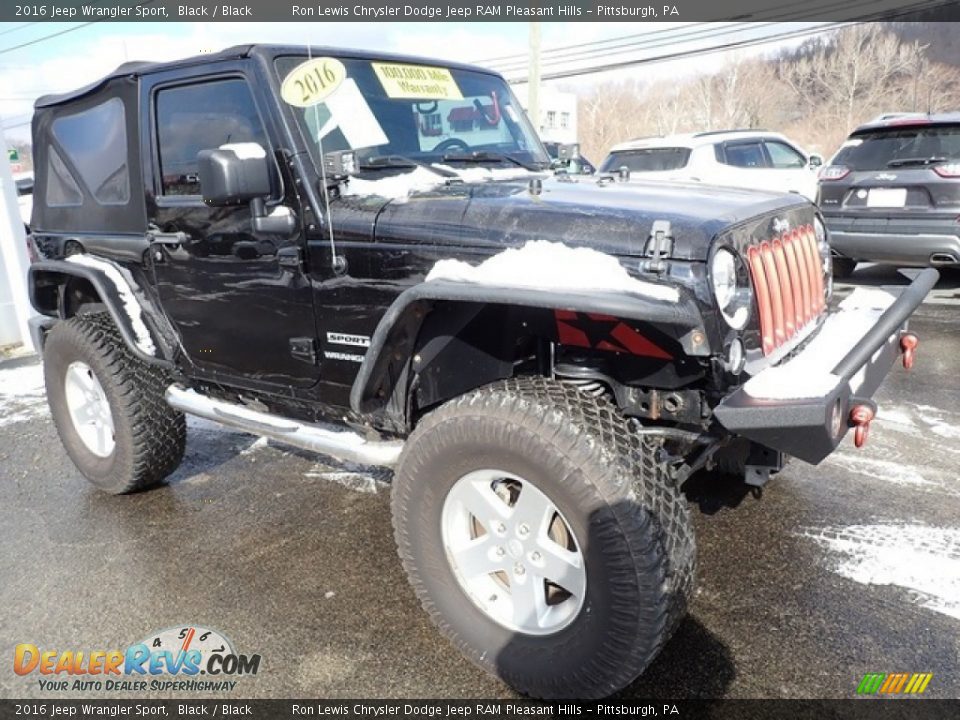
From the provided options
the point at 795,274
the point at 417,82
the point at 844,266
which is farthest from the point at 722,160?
the point at 795,274

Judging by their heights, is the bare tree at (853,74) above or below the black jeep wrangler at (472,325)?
above

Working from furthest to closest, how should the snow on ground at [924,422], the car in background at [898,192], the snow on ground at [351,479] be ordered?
the car in background at [898,192]
the snow on ground at [924,422]
the snow on ground at [351,479]

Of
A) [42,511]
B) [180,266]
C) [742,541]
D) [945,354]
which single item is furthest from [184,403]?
[945,354]

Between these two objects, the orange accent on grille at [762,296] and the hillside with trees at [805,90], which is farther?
the hillside with trees at [805,90]

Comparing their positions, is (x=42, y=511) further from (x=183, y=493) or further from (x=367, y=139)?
(x=367, y=139)

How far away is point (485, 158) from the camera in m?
3.47

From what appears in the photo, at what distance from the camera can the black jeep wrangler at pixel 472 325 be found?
2.15 metres

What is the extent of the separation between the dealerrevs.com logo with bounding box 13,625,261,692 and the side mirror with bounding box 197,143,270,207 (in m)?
1.67

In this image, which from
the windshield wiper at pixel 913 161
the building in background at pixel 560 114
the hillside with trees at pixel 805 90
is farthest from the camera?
the hillside with trees at pixel 805 90

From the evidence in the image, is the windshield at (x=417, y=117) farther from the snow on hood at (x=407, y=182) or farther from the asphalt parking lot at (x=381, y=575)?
the asphalt parking lot at (x=381, y=575)

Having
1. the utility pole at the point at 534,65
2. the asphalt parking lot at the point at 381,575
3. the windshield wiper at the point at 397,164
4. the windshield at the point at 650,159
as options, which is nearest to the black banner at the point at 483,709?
the asphalt parking lot at the point at 381,575

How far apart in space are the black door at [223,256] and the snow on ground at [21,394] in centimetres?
300

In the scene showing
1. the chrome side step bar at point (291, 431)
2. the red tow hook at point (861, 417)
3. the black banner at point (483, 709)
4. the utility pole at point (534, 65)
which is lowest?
the black banner at point (483, 709)

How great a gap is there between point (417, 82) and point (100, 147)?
5.78 ft
